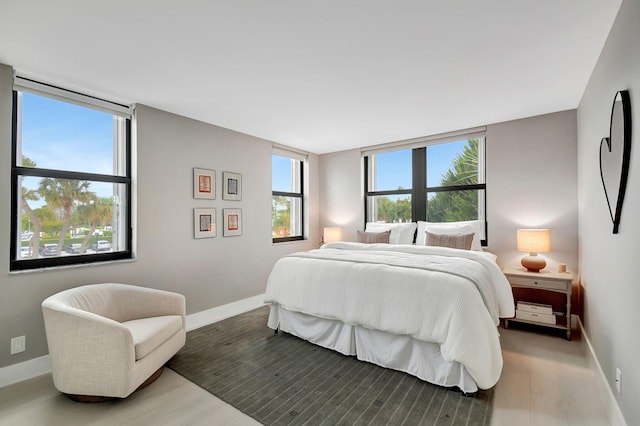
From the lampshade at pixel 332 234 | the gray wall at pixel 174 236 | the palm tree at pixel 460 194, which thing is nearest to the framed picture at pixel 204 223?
the gray wall at pixel 174 236

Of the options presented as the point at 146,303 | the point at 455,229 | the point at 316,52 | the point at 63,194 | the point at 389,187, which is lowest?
the point at 146,303

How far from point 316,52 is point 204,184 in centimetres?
224

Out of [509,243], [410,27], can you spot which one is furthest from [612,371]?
[410,27]

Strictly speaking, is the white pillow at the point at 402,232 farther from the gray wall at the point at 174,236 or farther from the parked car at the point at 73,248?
the parked car at the point at 73,248

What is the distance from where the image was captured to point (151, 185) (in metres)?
3.20

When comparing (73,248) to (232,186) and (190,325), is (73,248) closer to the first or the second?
(190,325)

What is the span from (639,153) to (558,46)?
114cm

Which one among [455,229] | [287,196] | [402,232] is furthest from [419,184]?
[287,196]

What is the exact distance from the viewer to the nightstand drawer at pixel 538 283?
9.80 feet

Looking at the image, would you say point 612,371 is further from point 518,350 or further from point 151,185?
point 151,185

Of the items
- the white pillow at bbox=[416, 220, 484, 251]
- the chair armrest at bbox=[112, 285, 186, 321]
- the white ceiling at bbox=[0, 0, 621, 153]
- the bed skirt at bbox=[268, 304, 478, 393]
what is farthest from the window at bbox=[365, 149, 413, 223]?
the chair armrest at bbox=[112, 285, 186, 321]

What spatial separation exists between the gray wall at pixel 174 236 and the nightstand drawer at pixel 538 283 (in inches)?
126

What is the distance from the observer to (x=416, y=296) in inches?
89.8

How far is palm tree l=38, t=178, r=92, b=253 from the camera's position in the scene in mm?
2627
